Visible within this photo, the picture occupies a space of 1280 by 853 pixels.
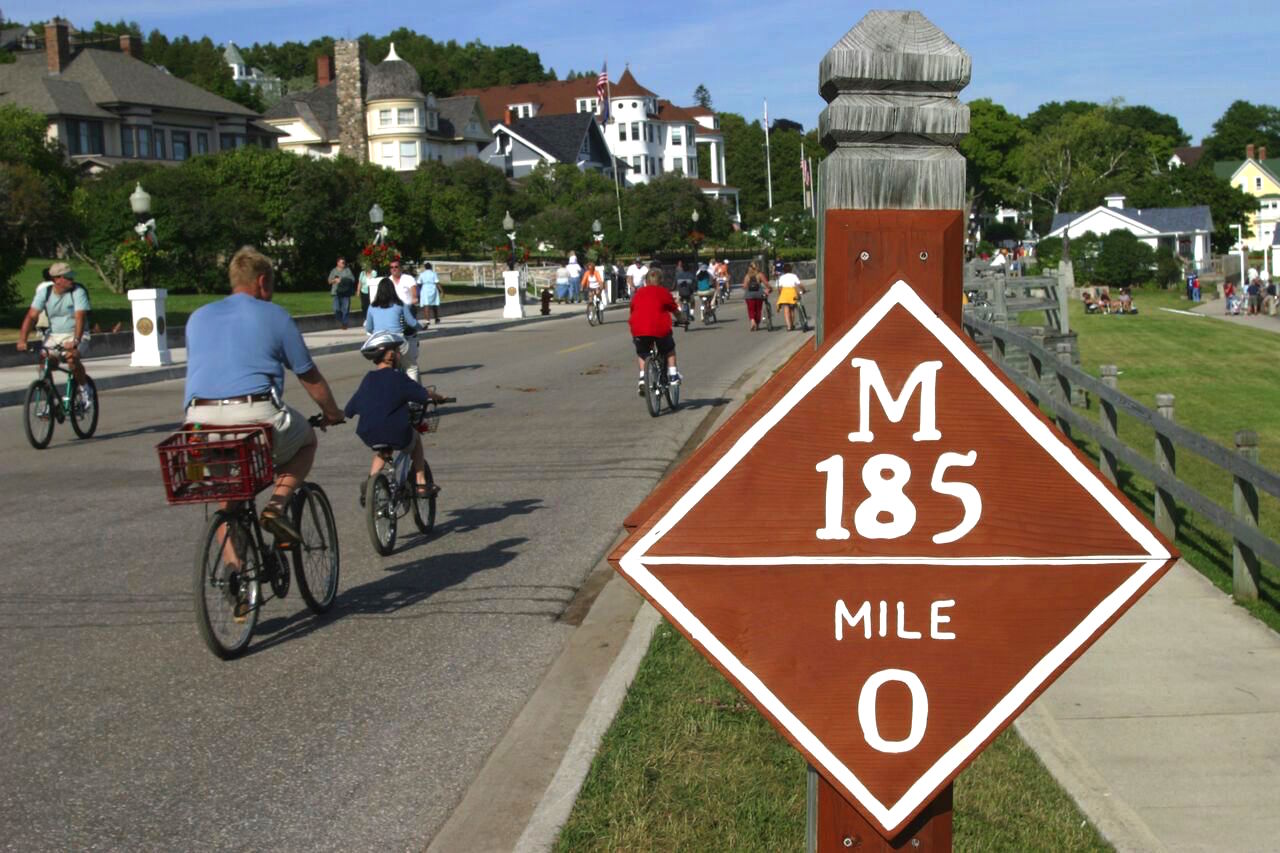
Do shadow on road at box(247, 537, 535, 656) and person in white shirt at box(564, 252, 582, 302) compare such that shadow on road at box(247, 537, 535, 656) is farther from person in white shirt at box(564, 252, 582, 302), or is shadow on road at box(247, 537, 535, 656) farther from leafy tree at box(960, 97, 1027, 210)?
leafy tree at box(960, 97, 1027, 210)

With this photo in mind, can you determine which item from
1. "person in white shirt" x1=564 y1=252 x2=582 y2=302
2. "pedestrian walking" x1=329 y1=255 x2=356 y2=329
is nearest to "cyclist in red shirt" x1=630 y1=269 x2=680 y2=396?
"pedestrian walking" x1=329 y1=255 x2=356 y2=329

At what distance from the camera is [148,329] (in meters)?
26.5

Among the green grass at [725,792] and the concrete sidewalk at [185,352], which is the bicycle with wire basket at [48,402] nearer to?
the concrete sidewalk at [185,352]

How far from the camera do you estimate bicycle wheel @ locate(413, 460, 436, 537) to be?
10211 millimetres

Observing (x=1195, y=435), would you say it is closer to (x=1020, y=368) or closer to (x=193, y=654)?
(x=193, y=654)

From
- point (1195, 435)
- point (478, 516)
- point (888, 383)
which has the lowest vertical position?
point (478, 516)

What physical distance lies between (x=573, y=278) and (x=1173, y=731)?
166 ft

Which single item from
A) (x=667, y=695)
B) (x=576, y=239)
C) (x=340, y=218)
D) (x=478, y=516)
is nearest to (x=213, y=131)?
(x=576, y=239)

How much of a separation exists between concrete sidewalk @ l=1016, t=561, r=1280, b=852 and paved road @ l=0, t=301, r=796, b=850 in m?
2.28

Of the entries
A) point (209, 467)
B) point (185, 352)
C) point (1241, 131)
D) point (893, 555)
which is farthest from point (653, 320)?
point (1241, 131)

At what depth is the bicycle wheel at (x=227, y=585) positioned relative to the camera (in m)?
6.85

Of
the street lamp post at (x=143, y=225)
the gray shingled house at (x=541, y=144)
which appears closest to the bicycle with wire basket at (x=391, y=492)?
the street lamp post at (x=143, y=225)

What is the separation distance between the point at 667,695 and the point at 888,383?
3.86 meters

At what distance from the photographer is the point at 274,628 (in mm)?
7750
